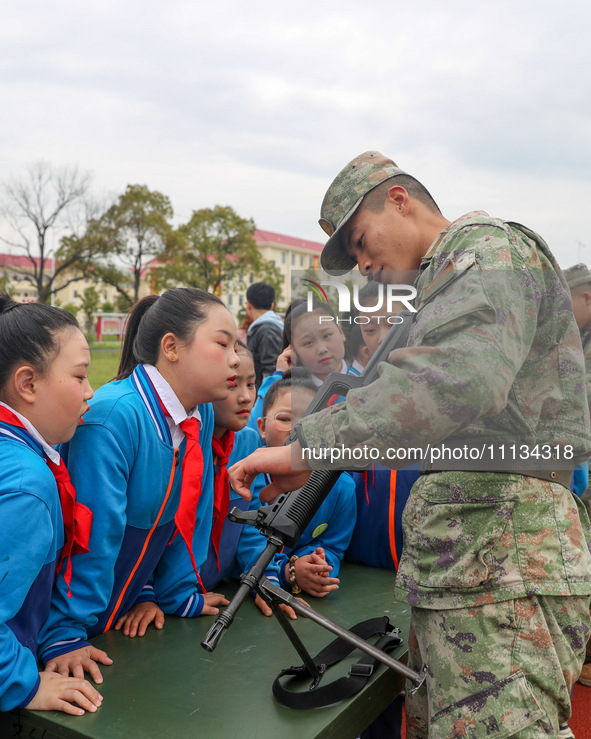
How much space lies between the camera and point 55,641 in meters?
1.52

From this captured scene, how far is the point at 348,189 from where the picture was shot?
1.59m

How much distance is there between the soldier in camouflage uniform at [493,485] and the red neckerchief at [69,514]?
19.1 inches

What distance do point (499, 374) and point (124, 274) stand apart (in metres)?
27.0

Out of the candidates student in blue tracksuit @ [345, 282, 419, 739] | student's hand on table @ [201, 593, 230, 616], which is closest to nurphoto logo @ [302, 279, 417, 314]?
student in blue tracksuit @ [345, 282, 419, 739]

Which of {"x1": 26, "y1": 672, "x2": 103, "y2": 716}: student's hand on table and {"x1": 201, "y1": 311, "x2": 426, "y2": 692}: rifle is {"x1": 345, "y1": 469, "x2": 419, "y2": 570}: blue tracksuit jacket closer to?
{"x1": 201, "y1": 311, "x2": 426, "y2": 692}: rifle

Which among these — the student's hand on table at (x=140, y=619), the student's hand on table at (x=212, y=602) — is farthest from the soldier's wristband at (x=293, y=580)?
the student's hand on table at (x=140, y=619)

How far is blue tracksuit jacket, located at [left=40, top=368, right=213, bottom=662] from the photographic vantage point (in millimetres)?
1568

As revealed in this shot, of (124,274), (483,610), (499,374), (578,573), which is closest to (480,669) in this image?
(483,610)

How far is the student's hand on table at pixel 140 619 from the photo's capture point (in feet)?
5.84

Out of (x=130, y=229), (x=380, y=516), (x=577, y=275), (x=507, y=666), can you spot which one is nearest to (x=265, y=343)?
(x=577, y=275)

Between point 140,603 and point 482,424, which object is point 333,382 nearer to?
point 482,424

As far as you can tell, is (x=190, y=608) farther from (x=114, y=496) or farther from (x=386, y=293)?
(x=386, y=293)

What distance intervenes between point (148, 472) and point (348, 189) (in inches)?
39.0

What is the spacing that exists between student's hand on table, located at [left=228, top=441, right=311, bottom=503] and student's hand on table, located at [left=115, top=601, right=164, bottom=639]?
0.71 meters
